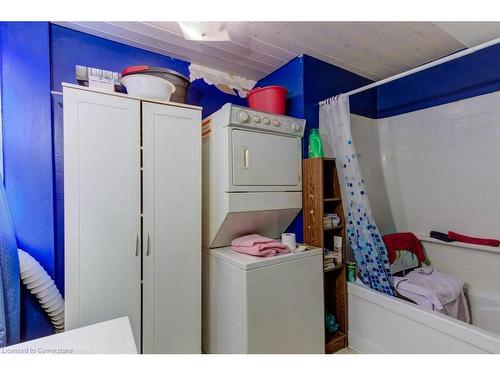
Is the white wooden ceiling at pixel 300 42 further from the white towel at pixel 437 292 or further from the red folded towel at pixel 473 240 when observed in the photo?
the white towel at pixel 437 292

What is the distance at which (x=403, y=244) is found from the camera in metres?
2.30

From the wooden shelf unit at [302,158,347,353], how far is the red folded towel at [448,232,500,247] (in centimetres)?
113

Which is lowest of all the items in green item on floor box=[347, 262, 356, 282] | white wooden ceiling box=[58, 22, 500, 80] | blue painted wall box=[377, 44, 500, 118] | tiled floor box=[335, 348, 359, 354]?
tiled floor box=[335, 348, 359, 354]

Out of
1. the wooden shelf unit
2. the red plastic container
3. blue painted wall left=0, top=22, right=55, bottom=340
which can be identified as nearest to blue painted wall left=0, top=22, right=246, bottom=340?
blue painted wall left=0, top=22, right=55, bottom=340

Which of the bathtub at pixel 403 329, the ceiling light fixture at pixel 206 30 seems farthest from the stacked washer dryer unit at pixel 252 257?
the ceiling light fixture at pixel 206 30

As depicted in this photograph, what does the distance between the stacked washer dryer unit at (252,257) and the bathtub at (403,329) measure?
0.38 m

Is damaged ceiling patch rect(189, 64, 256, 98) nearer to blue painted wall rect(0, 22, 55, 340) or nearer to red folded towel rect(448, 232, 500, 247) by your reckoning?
blue painted wall rect(0, 22, 55, 340)

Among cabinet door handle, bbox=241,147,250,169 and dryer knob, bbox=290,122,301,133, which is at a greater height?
dryer knob, bbox=290,122,301,133

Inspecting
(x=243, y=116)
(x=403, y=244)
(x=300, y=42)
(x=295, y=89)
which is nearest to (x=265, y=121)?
(x=243, y=116)

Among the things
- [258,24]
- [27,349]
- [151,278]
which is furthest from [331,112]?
[27,349]

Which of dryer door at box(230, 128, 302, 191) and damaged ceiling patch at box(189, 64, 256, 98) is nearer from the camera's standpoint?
dryer door at box(230, 128, 302, 191)

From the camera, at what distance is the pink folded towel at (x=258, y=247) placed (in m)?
1.65

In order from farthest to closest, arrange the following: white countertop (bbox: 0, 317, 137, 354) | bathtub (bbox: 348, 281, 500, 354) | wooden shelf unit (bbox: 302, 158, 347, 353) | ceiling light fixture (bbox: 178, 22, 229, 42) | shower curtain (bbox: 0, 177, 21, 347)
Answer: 1. wooden shelf unit (bbox: 302, 158, 347, 353)
2. bathtub (bbox: 348, 281, 500, 354)
3. shower curtain (bbox: 0, 177, 21, 347)
4. ceiling light fixture (bbox: 178, 22, 229, 42)
5. white countertop (bbox: 0, 317, 137, 354)

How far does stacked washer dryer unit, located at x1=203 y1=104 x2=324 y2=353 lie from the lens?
156 cm
